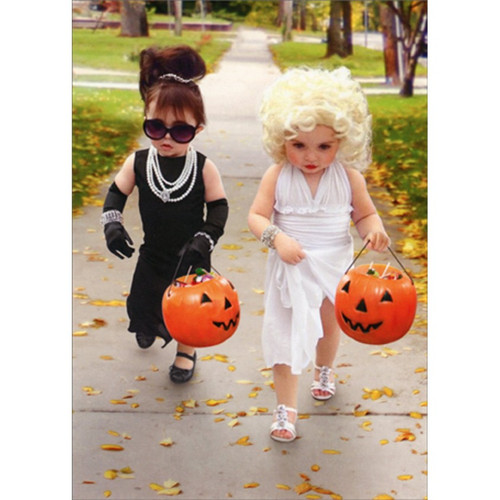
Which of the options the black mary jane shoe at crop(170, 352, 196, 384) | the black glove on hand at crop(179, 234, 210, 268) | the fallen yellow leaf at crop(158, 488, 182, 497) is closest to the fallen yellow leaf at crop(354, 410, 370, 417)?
the black mary jane shoe at crop(170, 352, 196, 384)

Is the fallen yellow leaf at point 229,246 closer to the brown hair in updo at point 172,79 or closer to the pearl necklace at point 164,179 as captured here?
the pearl necklace at point 164,179

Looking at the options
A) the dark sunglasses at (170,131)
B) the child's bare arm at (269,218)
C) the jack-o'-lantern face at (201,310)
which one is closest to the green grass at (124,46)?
the dark sunglasses at (170,131)

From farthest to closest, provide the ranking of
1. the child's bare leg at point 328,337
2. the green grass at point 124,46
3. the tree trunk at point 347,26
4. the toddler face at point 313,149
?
the tree trunk at point 347,26 → the child's bare leg at point 328,337 → the green grass at point 124,46 → the toddler face at point 313,149

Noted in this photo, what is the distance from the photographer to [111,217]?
10.5 feet

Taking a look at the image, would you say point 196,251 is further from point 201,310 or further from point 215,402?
point 215,402

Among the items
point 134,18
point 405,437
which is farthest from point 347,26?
point 405,437

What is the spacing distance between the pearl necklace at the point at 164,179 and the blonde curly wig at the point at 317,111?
0.26 m

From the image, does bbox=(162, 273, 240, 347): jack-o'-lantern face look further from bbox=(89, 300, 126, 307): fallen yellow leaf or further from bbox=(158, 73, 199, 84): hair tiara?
bbox=(89, 300, 126, 307): fallen yellow leaf

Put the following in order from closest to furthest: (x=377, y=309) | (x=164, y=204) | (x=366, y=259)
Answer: (x=377, y=309) → (x=164, y=204) → (x=366, y=259)

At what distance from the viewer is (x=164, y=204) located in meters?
3.17

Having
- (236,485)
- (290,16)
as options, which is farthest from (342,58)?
(236,485)

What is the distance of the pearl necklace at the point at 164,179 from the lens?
10.3 feet
